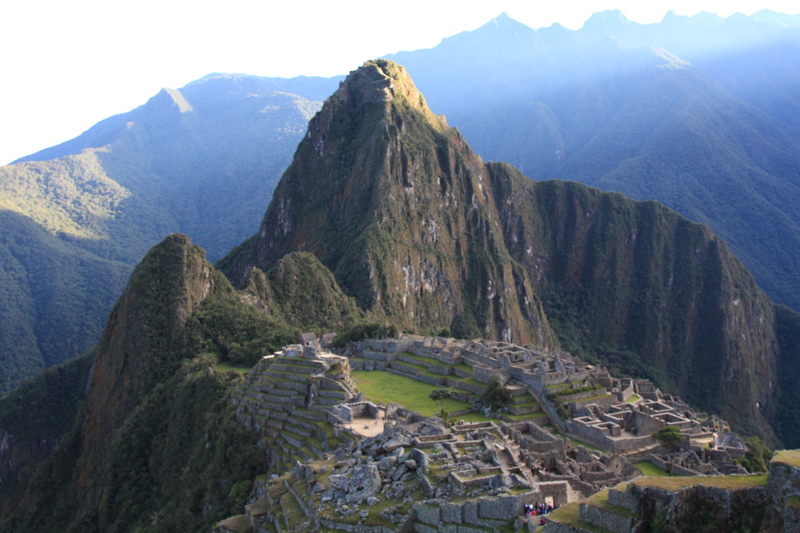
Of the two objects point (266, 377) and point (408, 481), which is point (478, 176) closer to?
point (266, 377)

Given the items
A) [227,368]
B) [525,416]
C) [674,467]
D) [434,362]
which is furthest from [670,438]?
[227,368]

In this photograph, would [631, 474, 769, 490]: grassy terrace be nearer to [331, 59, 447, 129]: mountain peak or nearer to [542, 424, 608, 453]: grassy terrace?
[542, 424, 608, 453]: grassy terrace

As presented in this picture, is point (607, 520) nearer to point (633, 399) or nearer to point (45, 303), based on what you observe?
point (633, 399)

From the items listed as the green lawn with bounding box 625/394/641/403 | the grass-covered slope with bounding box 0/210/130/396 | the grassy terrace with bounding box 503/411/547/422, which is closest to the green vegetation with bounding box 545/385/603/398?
the grassy terrace with bounding box 503/411/547/422

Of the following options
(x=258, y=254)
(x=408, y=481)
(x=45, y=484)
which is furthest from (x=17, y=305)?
(x=408, y=481)

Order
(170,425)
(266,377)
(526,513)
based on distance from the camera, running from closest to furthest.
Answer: (526,513), (266,377), (170,425)

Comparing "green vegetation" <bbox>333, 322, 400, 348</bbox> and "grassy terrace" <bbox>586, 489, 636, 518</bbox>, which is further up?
"grassy terrace" <bbox>586, 489, 636, 518</bbox>
